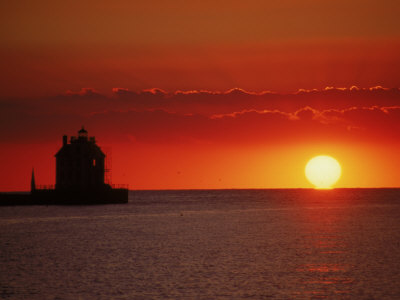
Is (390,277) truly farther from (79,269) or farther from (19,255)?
(19,255)

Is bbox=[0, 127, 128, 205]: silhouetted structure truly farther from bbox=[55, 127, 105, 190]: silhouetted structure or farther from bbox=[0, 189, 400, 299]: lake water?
bbox=[0, 189, 400, 299]: lake water

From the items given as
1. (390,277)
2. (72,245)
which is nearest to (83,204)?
(72,245)

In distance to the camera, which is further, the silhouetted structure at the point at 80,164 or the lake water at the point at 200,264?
the silhouetted structure at the point at 80,164

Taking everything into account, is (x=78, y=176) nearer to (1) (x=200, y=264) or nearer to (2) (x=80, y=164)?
(2) (x=80, y=164)

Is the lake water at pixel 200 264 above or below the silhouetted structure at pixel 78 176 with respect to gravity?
below

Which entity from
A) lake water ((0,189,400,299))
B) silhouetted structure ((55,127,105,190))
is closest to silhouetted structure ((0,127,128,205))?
silhouetted structure ((55,127,105,190))

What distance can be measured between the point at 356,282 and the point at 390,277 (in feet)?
11.3

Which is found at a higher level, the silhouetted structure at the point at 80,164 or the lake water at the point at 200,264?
the silhouetted structure at the point at 80,164

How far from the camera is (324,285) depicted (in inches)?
1754

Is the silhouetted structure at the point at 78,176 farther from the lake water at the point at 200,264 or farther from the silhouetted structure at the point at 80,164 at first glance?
the lake water at the point at 200,264

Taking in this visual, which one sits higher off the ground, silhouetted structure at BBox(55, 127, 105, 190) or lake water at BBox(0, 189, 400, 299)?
silhouetted structure at BBox(55, 127, 105, 190)

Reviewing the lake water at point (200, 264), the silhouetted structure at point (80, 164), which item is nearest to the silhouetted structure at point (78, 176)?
the silhouetted structure at point (80, 164)

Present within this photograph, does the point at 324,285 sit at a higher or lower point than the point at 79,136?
lower

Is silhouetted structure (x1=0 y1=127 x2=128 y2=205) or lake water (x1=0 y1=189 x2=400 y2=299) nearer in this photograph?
lake water (x1=0 y1=189 x2=400 y2=299)
